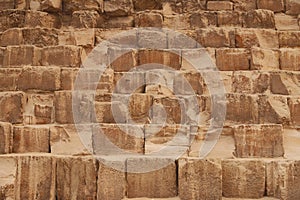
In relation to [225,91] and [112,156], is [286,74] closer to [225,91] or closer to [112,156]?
[225,91]

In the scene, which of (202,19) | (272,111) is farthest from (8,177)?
(202,19)

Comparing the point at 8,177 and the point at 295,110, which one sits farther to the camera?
the point at 295,110

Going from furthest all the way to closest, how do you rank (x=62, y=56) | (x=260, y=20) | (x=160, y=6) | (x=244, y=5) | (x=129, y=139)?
(x=160, y=6), (x=244, y=5), (x=260, y=20), (x=62, y=56), (x=129, y=139)

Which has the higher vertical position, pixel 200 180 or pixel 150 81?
pixel 150 81

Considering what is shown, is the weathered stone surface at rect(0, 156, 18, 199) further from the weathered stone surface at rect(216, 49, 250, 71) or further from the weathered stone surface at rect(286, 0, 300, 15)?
the weathered stone surface at rect(286, 0, 300, 15)

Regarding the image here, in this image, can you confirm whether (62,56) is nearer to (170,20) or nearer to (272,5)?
(170,20)

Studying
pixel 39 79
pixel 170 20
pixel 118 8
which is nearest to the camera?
pixel 39 79

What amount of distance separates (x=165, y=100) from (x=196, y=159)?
3.80 ft

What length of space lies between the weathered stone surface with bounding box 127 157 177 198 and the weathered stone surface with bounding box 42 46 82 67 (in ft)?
7.34

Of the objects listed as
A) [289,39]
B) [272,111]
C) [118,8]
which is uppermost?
[118,8]

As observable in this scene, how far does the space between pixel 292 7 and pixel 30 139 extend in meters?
5.20

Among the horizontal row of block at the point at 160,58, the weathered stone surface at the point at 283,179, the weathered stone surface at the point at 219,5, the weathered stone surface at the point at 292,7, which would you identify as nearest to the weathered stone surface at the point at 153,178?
the weathered stone surface at the point at 283,179

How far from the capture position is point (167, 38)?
7500mm

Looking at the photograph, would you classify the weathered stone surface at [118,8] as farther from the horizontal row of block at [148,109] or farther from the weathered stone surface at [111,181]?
the weathered stone surface at [111,181]
